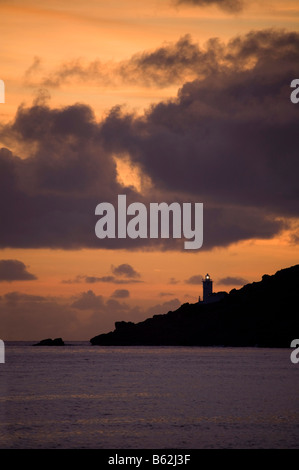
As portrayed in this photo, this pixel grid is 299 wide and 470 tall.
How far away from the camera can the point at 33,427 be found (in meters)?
59.4

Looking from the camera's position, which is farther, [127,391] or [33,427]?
[127,391]

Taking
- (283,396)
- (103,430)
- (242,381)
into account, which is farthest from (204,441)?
(242,381)

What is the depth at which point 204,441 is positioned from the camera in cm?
5206

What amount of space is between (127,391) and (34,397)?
13.5m

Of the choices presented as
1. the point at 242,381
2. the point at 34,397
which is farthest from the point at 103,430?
the point at 242,381

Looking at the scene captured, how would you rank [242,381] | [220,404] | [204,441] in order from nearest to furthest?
[204,441], [220,404], [242,381]

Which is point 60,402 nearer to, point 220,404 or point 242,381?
point 220,404

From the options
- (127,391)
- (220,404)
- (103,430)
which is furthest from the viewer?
(127,391)
